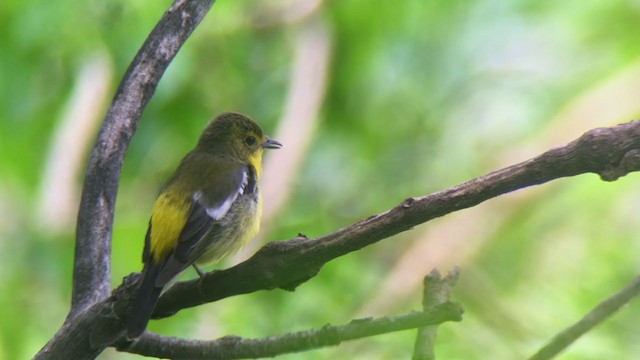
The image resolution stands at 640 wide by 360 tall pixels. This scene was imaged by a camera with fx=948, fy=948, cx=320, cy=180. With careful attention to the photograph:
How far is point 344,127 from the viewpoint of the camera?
440 cm

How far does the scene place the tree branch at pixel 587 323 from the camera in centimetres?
136

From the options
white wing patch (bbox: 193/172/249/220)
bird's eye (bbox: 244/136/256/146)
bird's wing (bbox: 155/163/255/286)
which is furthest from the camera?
bird's eye (bbox: 244/136/256/146)

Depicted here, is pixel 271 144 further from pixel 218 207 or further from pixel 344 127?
pixel 218 207

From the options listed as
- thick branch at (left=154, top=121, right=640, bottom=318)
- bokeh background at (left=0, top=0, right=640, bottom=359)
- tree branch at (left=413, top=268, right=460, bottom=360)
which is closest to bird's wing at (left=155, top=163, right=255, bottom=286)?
bokeh background at (left=0, top=0, right=640, bottom=359)

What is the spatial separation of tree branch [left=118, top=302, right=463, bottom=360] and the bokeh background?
3.59ft

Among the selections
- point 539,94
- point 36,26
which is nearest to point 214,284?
point 36,26

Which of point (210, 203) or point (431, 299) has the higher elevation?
point (210, 203)

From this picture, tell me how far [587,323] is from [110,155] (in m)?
1.38

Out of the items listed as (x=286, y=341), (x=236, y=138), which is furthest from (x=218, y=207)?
(x=286, y=341)

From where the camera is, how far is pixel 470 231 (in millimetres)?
3896

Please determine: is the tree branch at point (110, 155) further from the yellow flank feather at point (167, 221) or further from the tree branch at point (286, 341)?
the yellow flank feather at point (167, 221)

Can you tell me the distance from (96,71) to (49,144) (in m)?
0.37

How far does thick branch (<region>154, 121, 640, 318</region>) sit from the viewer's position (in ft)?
5.22

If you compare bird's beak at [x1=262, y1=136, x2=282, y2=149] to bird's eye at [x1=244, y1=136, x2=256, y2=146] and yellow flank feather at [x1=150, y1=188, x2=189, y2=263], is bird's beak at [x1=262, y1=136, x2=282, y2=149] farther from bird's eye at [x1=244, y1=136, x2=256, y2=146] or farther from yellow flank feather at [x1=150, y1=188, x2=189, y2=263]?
yellow flank feather at [x1=150, y1=188, x2=189, y2=263]
